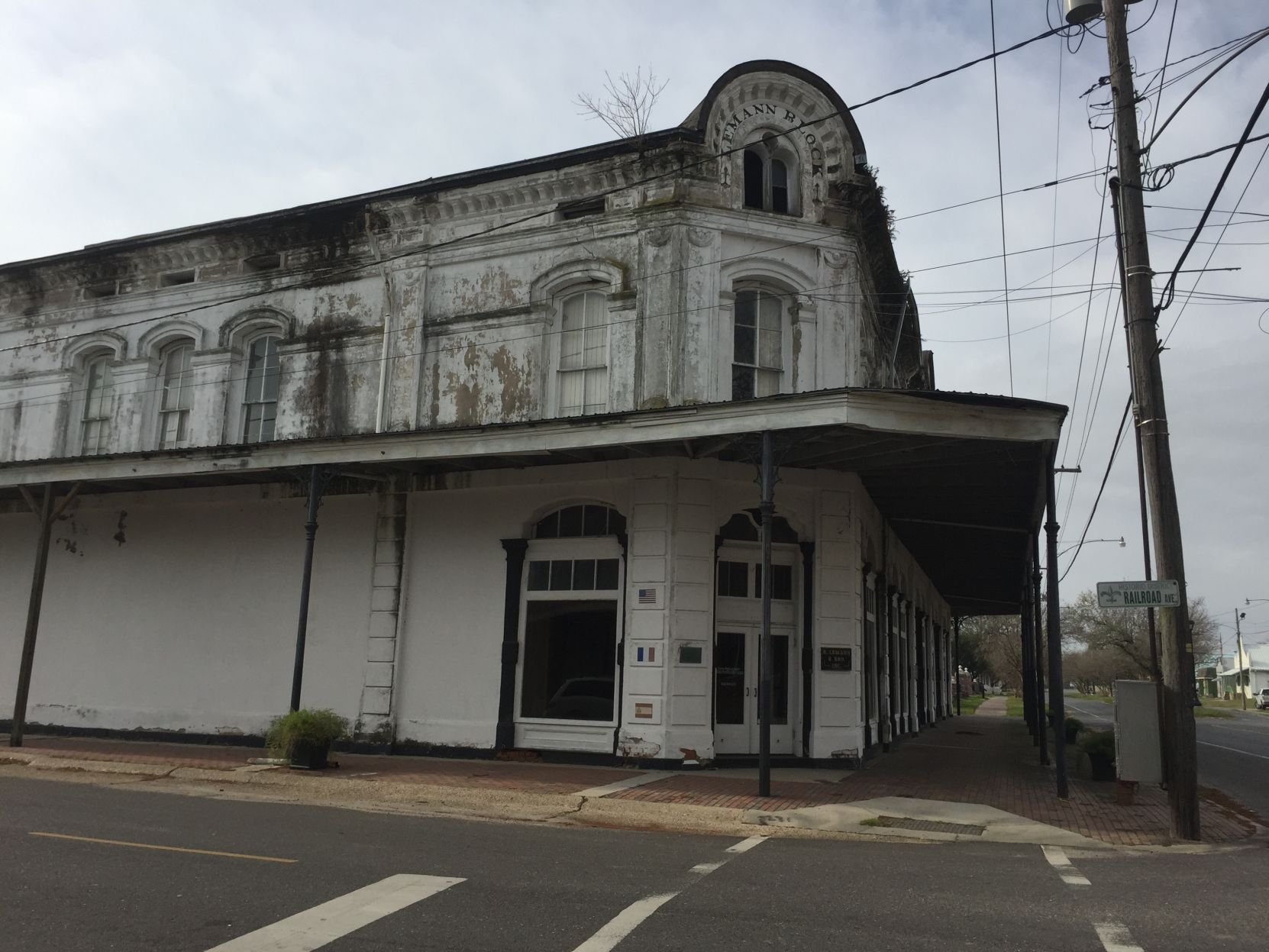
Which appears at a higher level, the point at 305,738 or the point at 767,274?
the point at 767,274

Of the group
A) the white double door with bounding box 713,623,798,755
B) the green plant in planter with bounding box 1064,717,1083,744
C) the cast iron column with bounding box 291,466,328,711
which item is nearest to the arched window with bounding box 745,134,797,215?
the white double door with bounding box 713,623,798,755

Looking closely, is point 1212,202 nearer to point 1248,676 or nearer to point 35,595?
point 35,595

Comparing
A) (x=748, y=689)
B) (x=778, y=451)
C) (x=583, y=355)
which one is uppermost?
(x=583, y=355)

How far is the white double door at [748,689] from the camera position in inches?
570

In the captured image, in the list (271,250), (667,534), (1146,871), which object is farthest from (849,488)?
(271,250)

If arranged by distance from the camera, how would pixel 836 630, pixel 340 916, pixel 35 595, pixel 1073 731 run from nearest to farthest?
pixel 340 916
pixel 836 630
pixel 35 595
pixel 1073 731

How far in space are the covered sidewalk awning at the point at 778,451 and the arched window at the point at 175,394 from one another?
4.65 feet

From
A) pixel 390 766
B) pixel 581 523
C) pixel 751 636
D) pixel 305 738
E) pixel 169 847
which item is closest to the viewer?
pixel 169 847

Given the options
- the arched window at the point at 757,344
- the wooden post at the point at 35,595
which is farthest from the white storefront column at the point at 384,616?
the arched window at the point at 757,344

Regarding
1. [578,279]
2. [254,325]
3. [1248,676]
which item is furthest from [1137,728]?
[1248,676]

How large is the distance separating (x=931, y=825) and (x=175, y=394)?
1606 cm

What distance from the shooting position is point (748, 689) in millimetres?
14688

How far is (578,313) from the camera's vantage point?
16.6 meters

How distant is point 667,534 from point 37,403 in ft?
47.5
